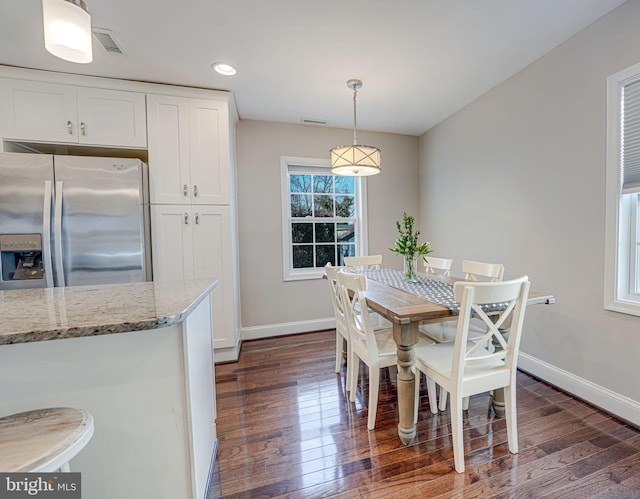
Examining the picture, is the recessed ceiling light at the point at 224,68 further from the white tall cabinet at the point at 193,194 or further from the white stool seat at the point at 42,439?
the white stool seat at the point at 42,439

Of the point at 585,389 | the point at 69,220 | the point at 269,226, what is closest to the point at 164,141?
the point at 69,220

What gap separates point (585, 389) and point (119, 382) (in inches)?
112

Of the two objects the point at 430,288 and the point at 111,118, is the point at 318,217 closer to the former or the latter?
the point at 430,288

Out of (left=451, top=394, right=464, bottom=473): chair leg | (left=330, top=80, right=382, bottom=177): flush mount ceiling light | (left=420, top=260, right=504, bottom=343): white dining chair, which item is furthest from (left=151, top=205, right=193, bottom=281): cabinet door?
(left=451, top=394, right=464, bottom=473): chair leg

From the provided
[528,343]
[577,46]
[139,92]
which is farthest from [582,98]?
[139,92]

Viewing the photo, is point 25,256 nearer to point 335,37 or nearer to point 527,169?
point 335,37

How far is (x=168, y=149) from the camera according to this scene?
253 cm

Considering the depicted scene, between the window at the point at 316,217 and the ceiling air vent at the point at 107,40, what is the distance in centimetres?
173

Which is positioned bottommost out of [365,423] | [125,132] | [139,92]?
[365,423]

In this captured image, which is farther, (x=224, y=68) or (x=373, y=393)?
(x=224, y=68)

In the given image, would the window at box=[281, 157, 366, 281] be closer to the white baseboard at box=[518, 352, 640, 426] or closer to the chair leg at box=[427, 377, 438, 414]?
the chair leg at box=[427, 377, 438, 414]

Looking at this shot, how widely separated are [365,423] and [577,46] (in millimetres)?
3007

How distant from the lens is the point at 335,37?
1.95 m

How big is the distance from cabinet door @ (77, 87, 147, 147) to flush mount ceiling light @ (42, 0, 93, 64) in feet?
4.84
